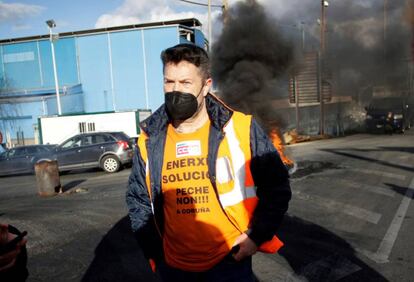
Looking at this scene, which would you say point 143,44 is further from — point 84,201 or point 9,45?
point 84,201

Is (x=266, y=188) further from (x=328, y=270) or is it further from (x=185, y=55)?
(x=328, y=270)

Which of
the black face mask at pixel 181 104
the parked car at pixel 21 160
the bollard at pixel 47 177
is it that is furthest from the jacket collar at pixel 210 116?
→ the parked car at pixel 21 160

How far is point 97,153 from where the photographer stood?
548 inches

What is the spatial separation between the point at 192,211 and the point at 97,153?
12512 mm

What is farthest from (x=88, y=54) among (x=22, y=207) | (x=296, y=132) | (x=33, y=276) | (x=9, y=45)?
(x=33, y=276)

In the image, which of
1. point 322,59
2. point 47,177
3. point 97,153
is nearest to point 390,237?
point 47,177

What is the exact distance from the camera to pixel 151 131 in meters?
2.25

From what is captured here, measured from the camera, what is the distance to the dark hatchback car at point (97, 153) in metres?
13.8

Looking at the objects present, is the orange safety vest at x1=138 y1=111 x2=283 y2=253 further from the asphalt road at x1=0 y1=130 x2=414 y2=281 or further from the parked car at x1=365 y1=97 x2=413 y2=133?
the parked car at x1=365 y1=97 x2=413 y2=133

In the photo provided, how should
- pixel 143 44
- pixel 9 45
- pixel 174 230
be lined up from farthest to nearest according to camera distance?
pixel 9 45 → pixel 143 44 → pixel 174 230

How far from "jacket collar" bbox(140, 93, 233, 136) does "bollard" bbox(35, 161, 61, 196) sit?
733cm

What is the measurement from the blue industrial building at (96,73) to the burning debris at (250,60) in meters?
22.1

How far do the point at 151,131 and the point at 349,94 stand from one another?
23459 millimetres

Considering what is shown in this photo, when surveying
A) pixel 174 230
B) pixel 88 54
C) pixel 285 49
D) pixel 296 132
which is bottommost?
pixel 296 132
